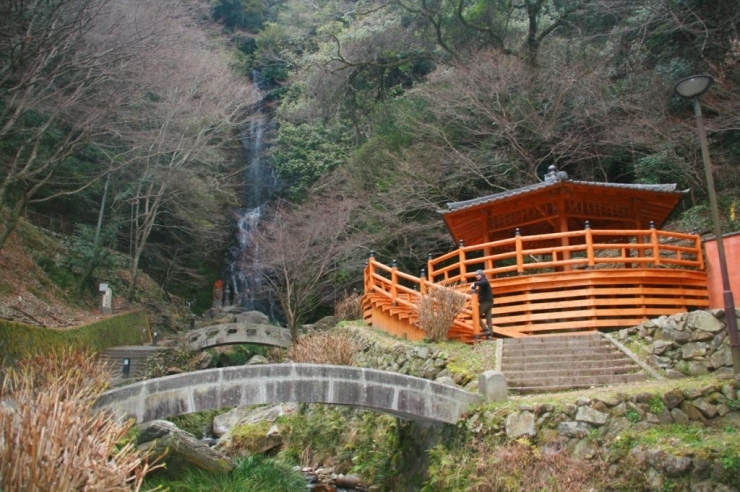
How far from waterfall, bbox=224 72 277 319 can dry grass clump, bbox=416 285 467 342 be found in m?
14.8

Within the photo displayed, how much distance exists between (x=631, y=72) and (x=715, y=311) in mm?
12564

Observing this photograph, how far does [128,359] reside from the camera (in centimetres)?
1875

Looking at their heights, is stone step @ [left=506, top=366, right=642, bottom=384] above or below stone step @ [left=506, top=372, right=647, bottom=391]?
above

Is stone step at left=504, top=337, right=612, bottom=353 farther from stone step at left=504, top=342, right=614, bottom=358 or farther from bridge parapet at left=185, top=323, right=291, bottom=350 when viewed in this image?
bridge parapet at left=185, top=323, right=291, bottom=350

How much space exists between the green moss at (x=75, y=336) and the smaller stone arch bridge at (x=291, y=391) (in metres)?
4.88

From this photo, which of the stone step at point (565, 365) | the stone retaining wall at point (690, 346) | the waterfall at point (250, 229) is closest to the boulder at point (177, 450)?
the stone step at point (565, 365)

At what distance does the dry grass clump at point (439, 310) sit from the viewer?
462 inches

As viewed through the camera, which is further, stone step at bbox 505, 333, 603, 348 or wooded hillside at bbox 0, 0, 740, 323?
wooded hillside at bbox 0, 0, 740, 323

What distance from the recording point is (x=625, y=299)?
477 inches

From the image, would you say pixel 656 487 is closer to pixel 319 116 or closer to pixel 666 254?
pixel 666 254

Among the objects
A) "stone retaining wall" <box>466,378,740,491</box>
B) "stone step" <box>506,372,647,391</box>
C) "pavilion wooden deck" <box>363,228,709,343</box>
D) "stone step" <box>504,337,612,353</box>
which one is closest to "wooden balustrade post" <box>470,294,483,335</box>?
"pavilion wooden deck" <box>363,228,709,343</box>

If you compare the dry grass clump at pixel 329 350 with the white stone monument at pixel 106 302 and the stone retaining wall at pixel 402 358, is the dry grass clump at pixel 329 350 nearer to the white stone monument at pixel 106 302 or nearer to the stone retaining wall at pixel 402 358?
the stone retaining wall at pixel 402 358

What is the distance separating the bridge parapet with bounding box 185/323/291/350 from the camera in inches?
882

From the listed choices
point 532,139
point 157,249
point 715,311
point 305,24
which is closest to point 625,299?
point 715,311
